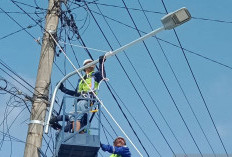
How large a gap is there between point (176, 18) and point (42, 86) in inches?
109

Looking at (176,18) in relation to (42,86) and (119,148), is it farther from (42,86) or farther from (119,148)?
(42,86)

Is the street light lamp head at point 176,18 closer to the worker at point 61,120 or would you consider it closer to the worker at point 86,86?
the worker at point 86,86

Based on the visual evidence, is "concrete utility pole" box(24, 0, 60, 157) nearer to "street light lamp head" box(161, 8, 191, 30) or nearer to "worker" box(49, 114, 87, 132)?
"worker" box(49, 114, 87, 132)

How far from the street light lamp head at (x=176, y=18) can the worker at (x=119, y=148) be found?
7.02ft

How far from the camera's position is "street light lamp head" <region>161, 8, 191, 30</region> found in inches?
275

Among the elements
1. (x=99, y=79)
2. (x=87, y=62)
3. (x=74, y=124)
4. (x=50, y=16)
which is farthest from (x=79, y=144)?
(x=50, y=16)

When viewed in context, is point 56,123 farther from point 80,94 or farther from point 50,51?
point 50,51

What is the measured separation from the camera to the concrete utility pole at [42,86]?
7.81 m

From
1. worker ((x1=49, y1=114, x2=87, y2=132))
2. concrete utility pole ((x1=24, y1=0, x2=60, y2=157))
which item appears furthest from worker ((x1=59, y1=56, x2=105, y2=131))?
concrete utility pole ((x1=24, y1=0, x2=60, y2=157))

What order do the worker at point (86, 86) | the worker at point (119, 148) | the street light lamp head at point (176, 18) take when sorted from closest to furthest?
the street light lamp head at point (176, 18) → the worker at point (119, 148) → the worker at point (86, 86)

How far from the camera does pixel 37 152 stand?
768 cm

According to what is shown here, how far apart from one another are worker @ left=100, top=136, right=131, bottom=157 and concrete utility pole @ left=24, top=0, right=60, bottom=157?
1134 millimetres

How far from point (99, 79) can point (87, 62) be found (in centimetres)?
61

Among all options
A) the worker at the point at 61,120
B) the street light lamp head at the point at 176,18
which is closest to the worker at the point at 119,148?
the worker at the point at 61,120
